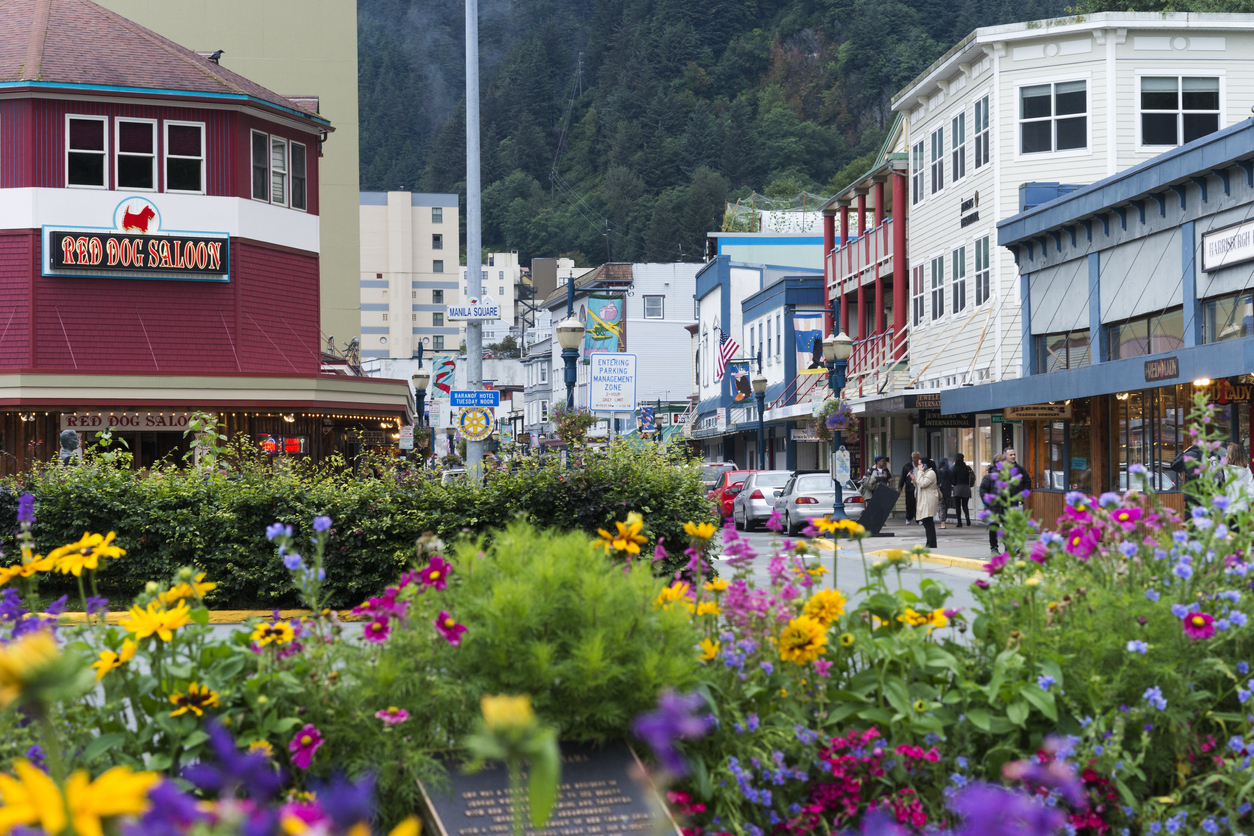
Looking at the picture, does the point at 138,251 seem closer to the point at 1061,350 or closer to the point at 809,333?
the point at 1061,350

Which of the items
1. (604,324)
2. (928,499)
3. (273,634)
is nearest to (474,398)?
(928,499)

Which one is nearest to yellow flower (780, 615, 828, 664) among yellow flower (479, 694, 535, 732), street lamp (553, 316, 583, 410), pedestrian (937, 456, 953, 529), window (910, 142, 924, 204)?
yellow flower (479, 694, 535, 732)

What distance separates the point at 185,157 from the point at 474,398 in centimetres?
1144

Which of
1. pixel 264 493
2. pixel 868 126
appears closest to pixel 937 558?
pixel 264 493

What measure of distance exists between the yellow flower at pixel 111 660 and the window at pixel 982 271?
1259 inches

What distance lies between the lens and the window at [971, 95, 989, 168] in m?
34.4

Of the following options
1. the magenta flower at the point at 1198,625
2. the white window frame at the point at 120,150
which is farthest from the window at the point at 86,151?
the magenta flower at the point at 1198,625

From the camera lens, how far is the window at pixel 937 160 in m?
38.2

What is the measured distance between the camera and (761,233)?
71.9 meters

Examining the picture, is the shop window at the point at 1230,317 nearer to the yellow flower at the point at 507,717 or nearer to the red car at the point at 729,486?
the red car at the point at 729,486

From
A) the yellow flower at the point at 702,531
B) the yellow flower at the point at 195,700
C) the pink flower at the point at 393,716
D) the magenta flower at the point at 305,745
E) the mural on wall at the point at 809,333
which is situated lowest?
the magenta flower at the point at 305,745

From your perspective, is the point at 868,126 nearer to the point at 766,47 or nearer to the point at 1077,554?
the point at 766,47

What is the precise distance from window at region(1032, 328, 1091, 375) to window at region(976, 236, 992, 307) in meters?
3.35

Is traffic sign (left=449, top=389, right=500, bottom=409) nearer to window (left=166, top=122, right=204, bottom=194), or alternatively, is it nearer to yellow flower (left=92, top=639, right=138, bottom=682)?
window (left=166, top=122, right=204, bottom=194)
